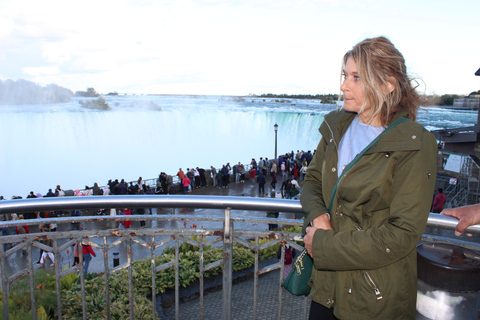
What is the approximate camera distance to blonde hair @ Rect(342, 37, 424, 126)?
4.70 feet

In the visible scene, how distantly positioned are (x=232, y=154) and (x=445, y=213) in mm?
62775

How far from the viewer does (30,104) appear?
5675 cm

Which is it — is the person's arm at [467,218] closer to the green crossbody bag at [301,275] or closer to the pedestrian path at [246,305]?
the green crossbody bag at [301,275]

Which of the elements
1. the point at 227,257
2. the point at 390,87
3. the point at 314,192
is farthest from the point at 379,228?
the point at 227,257

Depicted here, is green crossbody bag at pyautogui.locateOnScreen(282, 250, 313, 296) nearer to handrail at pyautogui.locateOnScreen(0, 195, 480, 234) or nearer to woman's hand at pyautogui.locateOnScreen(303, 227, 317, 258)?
woman's hand at pyautogui.locateOnScreen(303, 227, 317, 258)

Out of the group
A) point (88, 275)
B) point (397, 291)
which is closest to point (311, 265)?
point (397, 291)

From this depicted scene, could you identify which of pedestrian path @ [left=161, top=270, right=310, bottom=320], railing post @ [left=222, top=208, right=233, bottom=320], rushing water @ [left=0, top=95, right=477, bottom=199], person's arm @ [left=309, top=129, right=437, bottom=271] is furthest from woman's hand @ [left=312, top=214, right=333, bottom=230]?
rushing water @ [left=0, top=95, right=477, bottom=199]

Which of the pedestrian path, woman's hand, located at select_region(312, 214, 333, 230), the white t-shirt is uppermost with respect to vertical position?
the white t-shirt

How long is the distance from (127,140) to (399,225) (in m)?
69.7

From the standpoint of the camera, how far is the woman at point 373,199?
1316mm

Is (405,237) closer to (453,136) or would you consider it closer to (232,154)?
(453,136)

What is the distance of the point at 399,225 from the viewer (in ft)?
4.30

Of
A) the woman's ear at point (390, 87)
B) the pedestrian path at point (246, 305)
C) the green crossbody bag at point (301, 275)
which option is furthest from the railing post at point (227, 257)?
the pedestrian path at point (246, 305)

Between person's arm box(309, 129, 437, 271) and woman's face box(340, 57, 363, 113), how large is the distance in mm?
308
